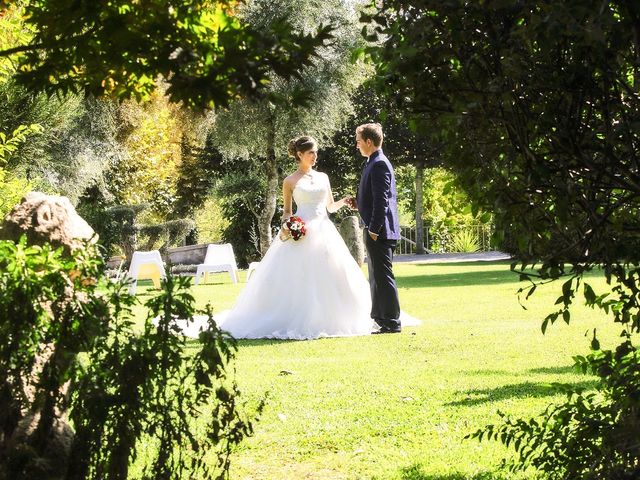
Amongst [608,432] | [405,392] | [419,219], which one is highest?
[419,219]

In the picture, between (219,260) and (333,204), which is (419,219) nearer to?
(219,260)

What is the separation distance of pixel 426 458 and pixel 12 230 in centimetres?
246

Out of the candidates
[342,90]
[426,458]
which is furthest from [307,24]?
[426,458]

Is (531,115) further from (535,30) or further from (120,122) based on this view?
(120,122)

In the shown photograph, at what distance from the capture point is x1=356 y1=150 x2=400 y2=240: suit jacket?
454 inches

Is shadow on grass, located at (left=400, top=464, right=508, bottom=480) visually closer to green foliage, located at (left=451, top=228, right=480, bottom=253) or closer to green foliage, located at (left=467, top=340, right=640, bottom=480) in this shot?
green foliage, located at (left=467, top=340, right=640, bottom=480)

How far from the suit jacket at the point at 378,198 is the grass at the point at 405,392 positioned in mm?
1305

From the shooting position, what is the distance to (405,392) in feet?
23.7

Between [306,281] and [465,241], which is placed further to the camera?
[465,241]

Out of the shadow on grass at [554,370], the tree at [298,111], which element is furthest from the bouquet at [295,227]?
the tree at [298,111]

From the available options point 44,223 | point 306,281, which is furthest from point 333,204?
point 44,223

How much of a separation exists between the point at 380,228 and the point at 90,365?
821 cm

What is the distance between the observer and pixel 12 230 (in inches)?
181

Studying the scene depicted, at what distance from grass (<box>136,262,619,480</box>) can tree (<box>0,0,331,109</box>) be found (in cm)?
210
